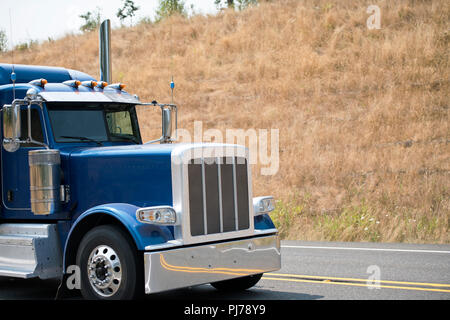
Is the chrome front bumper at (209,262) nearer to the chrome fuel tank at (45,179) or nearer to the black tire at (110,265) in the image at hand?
the black tire at (110,265)

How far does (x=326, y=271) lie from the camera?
30.3 ft

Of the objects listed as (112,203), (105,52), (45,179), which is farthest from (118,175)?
(105,52)

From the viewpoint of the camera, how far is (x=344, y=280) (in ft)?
27.6

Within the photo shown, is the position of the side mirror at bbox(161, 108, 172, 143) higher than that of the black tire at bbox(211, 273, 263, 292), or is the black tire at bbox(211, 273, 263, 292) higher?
the side mirror at bbox(161, 108, 172, 143)

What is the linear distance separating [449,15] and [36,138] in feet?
71.5

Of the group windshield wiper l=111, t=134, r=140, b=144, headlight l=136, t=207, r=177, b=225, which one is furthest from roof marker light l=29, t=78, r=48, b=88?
headlight l=136, t=207, r=177, b=225

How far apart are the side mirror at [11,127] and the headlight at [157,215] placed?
2.13 m

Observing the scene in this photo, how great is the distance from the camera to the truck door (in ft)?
26.2

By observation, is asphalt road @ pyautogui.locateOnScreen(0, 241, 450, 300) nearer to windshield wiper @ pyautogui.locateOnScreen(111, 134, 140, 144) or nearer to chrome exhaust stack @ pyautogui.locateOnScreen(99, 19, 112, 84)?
windshield wiper @ pyautogui.locateOnScreen(111, 134, 140, 144)

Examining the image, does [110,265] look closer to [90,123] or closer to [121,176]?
[121,176]

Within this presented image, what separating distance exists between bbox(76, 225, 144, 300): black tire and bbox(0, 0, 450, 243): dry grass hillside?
7957 millimetres

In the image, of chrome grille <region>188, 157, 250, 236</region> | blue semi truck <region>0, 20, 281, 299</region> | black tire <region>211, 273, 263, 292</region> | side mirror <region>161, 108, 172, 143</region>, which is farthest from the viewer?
side mirror <region>161, 108, 172, 143</region>
